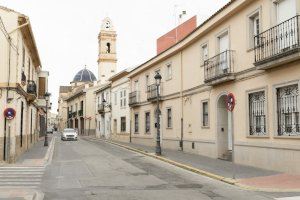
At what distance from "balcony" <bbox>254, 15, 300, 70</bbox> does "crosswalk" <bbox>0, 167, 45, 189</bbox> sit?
8104 mm

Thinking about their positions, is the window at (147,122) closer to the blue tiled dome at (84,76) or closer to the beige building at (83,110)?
the beige building at (83,110)

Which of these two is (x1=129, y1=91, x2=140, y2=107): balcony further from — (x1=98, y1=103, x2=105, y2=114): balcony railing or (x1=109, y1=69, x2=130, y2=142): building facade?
(x1=98, y1=103, x2=105, y2=114): balcony railing

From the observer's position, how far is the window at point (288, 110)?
12.9m

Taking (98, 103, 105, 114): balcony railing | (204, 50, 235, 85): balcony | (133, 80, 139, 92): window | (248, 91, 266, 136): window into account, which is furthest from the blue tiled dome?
(248, 91, 266, 136): window

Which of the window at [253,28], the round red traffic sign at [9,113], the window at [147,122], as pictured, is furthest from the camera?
the window at [147,122]

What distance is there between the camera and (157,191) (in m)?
10.3

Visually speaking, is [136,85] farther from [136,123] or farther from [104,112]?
[104,112]

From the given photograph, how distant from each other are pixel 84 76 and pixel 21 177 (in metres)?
75.8

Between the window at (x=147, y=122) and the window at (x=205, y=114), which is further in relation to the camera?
the window at (x=147, y=122)

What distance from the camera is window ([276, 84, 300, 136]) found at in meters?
12.9

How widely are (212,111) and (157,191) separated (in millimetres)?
9262

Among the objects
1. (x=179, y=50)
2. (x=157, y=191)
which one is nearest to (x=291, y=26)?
(x=157, y=191)

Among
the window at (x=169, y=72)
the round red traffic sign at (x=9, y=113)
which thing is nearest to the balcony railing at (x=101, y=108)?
the window at (x=169, y=72)

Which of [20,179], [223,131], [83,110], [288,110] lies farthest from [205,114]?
[83,110]
